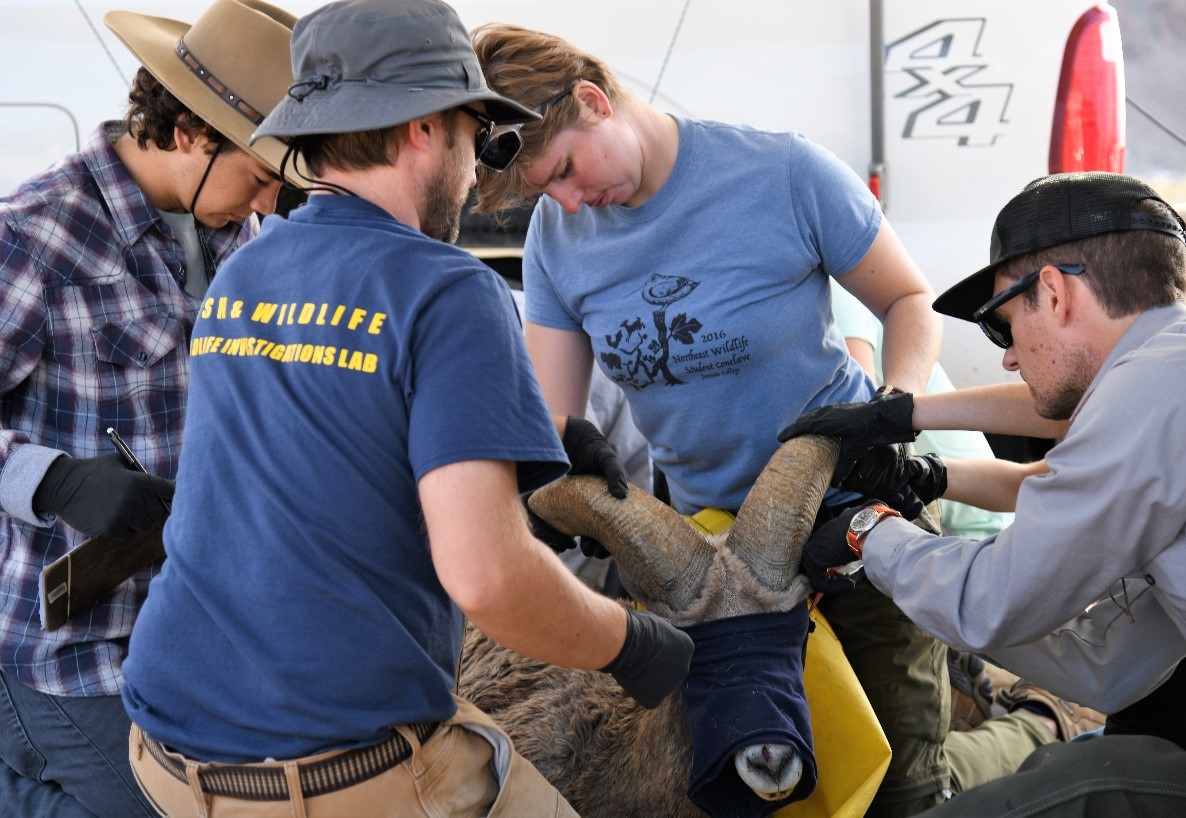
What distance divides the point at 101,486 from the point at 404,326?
111cm

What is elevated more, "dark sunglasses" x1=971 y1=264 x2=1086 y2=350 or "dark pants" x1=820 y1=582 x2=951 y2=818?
"dark sunglasses" x1=971 y1=264 x2=1086 y2=350

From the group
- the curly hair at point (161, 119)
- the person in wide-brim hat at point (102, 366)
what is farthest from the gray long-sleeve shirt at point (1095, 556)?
the curly hair at point (161, 119)

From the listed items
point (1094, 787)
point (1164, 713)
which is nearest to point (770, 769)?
point (1094, 787)

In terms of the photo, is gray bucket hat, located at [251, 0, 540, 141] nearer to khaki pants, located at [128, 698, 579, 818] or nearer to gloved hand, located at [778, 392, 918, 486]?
khaki pants, located at [128, 698, 579, 818]

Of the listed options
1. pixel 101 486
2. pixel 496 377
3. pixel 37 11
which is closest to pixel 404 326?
pixel 496 377

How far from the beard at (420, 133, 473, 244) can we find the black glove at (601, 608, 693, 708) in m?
0.79

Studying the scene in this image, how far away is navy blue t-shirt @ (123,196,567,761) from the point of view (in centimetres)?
182

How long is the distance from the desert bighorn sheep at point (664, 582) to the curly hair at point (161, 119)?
1231 mm

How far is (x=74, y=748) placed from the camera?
2.63m

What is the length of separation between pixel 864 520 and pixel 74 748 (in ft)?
6.19

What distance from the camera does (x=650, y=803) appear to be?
3059 millimetres

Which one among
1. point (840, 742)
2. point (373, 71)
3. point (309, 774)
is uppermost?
point (373, 71)

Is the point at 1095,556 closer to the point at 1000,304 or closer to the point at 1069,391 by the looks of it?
the point at 1069,391

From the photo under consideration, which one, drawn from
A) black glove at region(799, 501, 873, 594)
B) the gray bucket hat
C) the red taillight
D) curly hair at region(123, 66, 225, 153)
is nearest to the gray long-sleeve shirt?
black glove at region(799, 501, 873, 594)
